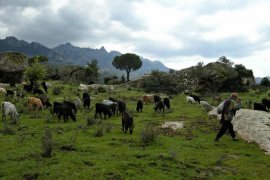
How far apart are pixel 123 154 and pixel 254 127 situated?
412 inches

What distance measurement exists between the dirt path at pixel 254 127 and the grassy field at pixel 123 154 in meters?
0.62

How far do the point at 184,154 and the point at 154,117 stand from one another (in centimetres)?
1295

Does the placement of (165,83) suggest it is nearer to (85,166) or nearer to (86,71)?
(86,71)

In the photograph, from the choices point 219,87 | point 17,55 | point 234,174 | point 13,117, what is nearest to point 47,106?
point 13,117

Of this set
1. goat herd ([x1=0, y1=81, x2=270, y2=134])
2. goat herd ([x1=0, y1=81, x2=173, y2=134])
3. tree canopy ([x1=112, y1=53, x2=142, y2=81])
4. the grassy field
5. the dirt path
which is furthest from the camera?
tree canopy ([x1=112, y1=53, x2=142, y2=81])

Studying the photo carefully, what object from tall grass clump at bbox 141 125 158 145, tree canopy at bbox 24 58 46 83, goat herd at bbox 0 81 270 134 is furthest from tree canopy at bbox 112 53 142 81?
tall grass clump at bbox 141 125 158 145

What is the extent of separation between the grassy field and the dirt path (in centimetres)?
62

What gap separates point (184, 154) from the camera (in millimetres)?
18797

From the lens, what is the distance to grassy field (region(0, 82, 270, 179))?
14.7m

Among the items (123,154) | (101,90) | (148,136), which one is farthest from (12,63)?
(123,154)

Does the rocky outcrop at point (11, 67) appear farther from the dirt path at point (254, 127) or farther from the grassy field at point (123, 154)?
the dirt path at point (254, 127)

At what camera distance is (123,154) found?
58.0 feet

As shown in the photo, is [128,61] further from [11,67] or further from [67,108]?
[67,108]

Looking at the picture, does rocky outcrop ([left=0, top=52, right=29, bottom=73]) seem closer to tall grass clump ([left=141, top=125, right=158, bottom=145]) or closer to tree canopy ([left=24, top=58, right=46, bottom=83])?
tree canopy ([left=24, top=58, right=46, bottom=83])
